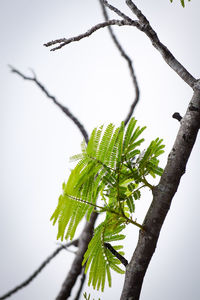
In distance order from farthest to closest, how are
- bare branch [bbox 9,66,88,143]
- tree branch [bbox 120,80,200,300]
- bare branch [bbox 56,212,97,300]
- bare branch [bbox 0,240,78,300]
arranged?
bare branch [bbox 9,66,88,143] < bare branch [bbox 0,240,78,300] < bare branch [bbox 56,212,97,300] < tree branch [bbox 120,80,200,300]

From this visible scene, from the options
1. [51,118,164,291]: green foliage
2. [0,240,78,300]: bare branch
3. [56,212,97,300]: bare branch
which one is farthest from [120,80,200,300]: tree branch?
[0,240,78,300]: bare branch

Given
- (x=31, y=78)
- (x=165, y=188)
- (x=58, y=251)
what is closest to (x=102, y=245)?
(x=165, y=188)

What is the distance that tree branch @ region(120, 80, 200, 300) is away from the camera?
Result: 0.38 m

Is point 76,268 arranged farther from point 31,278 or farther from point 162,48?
point 162,48

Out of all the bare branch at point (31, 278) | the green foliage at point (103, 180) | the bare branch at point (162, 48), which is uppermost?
the bare branch at point (162, 48)

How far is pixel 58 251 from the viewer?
133 centimetres

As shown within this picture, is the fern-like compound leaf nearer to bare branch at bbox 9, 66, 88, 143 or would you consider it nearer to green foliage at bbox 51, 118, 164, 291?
green foliage at bbox 51, 118, 164, 291

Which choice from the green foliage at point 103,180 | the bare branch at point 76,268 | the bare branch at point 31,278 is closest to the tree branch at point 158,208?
Answer: the green foliage at point 103,180

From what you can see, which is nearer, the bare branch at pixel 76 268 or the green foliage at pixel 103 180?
the green foliage at pixel 103 180

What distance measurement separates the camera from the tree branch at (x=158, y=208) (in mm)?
381

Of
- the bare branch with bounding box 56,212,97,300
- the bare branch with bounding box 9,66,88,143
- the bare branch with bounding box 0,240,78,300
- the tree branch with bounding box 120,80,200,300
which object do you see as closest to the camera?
the tree branch with bounding box 120,80,200,300

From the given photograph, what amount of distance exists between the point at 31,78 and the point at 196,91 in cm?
120

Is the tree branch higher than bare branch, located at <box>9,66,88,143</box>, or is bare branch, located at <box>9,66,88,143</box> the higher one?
bare branch, located at <box>9,66,88,143</box>

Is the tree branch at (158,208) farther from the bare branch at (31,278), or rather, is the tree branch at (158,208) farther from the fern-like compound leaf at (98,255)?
the bare branch at (31,278)
